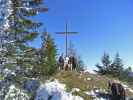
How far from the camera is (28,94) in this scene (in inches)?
1161

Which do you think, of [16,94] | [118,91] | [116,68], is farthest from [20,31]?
[116,68]

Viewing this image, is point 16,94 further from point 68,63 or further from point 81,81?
point 68,63

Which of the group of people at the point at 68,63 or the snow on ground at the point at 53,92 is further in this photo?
the group of people at the point at 68,63

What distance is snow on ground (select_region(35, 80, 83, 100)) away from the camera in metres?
28.5

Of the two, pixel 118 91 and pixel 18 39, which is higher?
pixel 18 39

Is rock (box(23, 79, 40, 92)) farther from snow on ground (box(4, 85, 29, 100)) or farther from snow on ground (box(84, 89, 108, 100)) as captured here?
snow on ground (box(84, 89, 108, 100))

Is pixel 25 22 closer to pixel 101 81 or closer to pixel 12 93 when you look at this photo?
pixel 12 93

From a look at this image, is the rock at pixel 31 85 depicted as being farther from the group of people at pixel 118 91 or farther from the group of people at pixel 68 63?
the group of people at pixel 118 91

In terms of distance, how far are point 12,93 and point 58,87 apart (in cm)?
342

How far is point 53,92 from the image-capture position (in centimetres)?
2900

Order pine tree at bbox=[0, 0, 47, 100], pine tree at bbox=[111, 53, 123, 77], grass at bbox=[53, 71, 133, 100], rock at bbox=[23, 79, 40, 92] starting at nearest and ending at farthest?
pine tree at bbox=[0, 0, 47, 100]
grass at bbox=[53, 71, 133, 100]
rock at bbox=[23, 79, 40, 92]
pine tree at bbox=[111, 53, 123, 77]

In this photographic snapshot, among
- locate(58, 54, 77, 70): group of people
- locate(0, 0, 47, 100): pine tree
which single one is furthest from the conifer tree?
→ locate(58, 54, 77, 70): group of people

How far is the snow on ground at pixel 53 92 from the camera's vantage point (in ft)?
93.5

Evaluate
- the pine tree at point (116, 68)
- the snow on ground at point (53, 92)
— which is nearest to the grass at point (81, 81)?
the snow on ground at point (53, 92)
